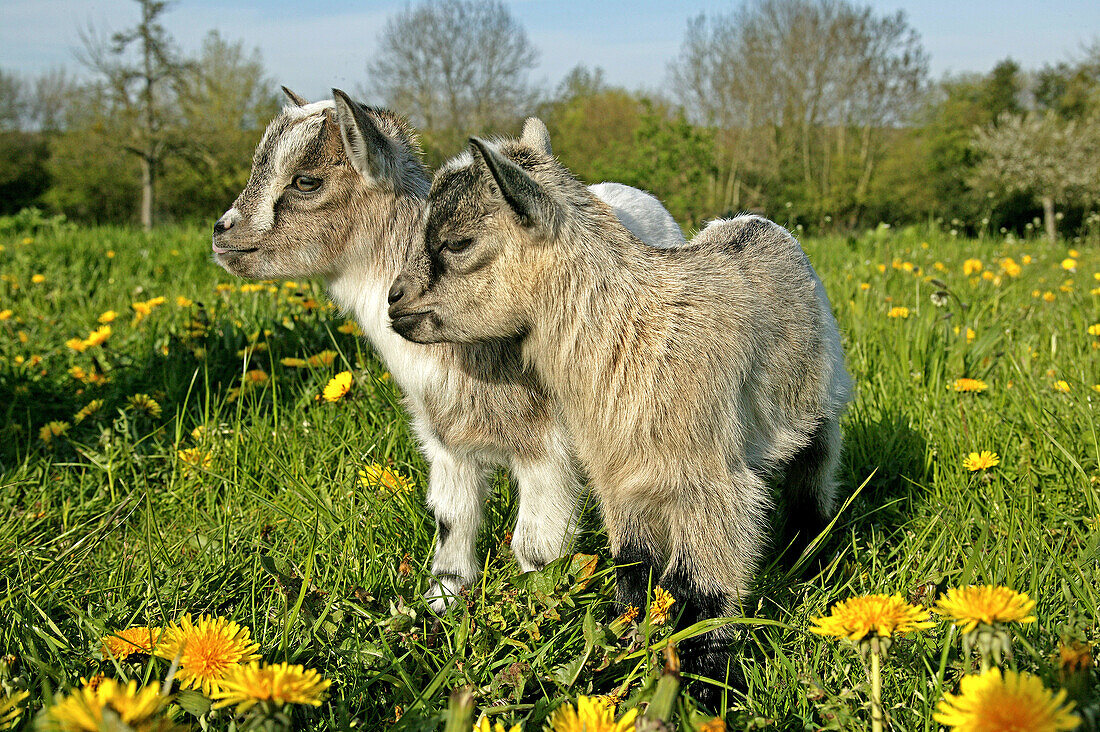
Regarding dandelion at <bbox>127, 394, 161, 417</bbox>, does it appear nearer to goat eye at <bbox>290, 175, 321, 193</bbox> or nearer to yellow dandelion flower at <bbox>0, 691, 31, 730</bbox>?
goat eye at <bbox>290, 175, 321, 193</bbox>

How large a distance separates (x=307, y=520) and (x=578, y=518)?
0.96m

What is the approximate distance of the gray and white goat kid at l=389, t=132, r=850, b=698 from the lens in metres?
2.04

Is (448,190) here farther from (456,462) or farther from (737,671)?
(737,671)

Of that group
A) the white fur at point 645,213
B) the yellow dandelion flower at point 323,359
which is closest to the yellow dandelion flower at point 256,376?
the yellow dandelion flower at point 323,359

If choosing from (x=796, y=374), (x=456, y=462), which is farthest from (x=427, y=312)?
(x=796, y=374)

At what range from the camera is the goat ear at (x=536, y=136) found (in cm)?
255

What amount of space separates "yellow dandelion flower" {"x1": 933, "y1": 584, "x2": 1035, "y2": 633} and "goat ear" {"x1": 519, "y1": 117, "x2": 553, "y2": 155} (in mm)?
1778

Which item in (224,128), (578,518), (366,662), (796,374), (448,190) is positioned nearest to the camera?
(366,662)

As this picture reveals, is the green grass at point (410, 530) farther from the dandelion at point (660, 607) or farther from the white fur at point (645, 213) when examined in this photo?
the white fur at point (645, 213)

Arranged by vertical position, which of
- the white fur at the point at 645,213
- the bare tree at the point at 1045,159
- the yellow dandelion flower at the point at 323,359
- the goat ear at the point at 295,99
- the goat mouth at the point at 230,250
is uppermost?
the bare tree at the point at 1045,159

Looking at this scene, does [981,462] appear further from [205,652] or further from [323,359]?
[323,359]

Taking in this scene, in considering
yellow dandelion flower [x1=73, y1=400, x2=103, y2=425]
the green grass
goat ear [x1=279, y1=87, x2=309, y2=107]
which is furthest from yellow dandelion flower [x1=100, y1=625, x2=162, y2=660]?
goat ear [x1=279, y1=87, x2=309, y2=107]

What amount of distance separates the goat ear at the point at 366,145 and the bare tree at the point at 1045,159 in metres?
23.7

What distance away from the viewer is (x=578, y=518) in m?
2.65
